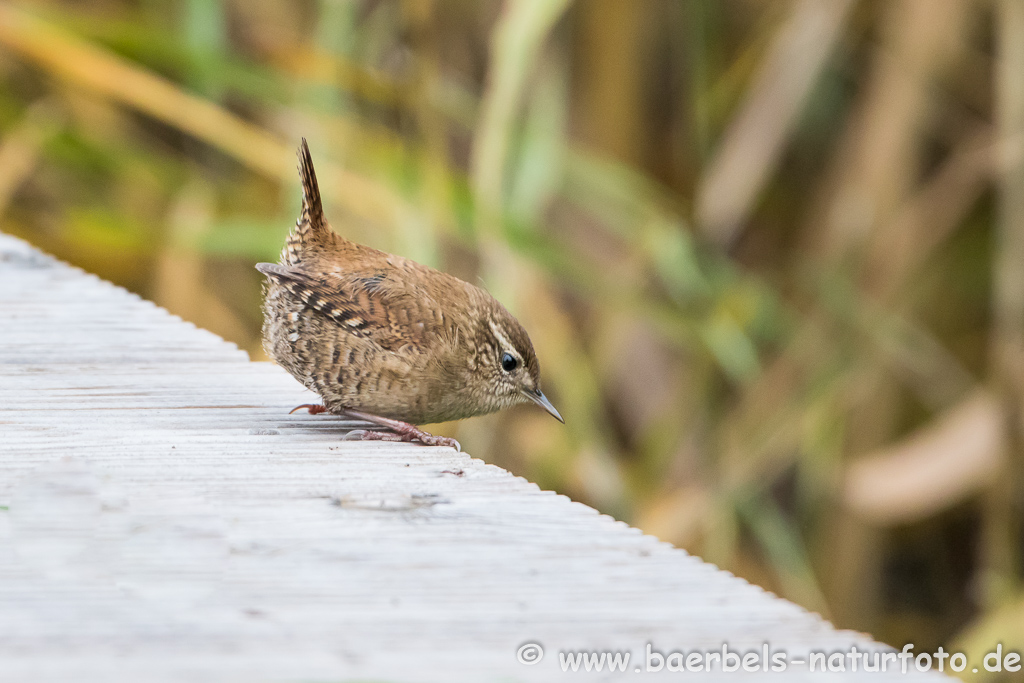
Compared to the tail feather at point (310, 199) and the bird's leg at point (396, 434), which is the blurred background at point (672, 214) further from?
the bird's leg at point (396, 434)

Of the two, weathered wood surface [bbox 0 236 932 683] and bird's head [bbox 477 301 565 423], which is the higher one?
bird's head [bbox 477 301 565 423]

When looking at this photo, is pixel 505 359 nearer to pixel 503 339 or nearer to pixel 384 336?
pixel 503 339

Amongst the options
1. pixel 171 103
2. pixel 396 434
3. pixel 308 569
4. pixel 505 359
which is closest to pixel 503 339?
pixel 505 359

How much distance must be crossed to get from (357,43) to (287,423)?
3.58 meters

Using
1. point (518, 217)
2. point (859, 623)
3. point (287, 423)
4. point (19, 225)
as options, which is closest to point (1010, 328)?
point (859, 623)

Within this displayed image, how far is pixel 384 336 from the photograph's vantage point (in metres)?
2.71

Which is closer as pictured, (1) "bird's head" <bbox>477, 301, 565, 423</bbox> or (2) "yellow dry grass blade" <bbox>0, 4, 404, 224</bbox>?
(1) "bird's head" <bbox>477, 301, 565, 423</bbox>

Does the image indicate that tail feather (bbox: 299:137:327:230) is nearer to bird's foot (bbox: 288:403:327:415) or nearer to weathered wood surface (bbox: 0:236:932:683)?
bird's foot (bbox: 288:403:327:415)

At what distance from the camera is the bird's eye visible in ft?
9.74

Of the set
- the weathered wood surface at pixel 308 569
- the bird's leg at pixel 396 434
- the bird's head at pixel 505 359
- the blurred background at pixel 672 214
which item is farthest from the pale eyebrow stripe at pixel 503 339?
the blurred background at pixel 672 214
